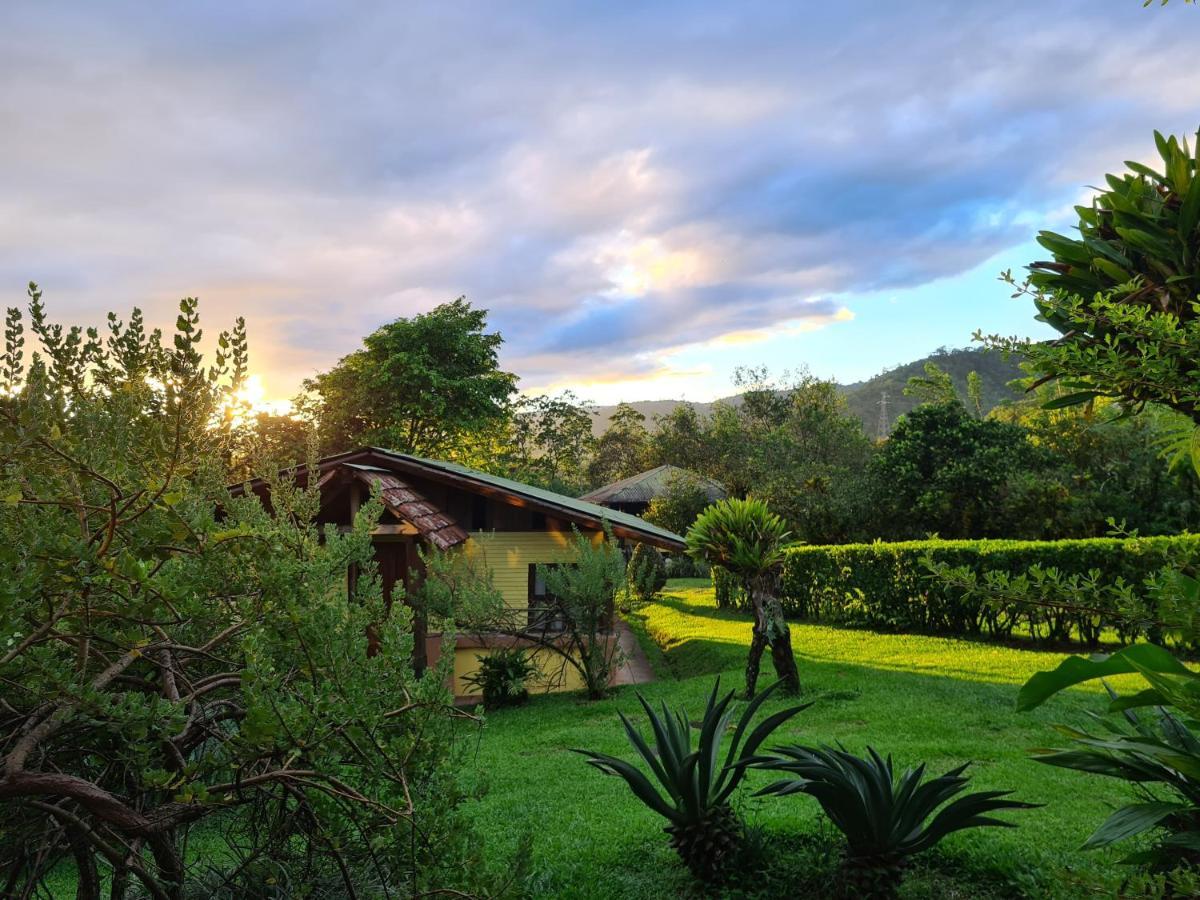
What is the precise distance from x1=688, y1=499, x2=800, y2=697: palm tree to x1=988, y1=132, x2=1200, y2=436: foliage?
23.9 feet

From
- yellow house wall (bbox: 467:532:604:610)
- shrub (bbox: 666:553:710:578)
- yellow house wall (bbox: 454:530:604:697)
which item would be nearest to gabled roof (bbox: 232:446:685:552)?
yellow house wall (bbox: 454:530:604:697)

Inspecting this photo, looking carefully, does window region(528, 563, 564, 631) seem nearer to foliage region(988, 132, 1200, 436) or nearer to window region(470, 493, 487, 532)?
window region(470, 493, 487, 532)

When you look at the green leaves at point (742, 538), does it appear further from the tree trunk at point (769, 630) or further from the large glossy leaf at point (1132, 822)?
the large glossy leaf at point (1132, 822)

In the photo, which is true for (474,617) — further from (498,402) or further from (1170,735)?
(498,402)

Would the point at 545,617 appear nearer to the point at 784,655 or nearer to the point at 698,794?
the point at 784,655

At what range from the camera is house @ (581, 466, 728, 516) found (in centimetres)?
3565

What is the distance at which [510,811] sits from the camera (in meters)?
6.45

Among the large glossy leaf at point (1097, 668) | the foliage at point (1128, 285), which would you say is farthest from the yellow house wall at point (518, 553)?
the large glossy leaf at point (1097, 668)

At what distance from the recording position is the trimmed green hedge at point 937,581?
13.2 meters

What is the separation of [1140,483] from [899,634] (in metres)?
9.62

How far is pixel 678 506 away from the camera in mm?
32625

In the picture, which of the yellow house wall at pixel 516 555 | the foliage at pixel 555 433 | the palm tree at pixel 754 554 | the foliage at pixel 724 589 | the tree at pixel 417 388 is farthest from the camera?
the foliage at pixel 555 433

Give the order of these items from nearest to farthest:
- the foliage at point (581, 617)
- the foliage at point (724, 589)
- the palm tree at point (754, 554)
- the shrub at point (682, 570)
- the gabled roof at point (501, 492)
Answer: the palm tree at point (754, 554), the foliage at point (581, 617), the gabled roof at point (501, 492), the foliage at point (724, 589), the shrub at point (682, 570)

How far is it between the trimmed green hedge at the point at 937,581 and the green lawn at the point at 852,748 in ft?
3.05
